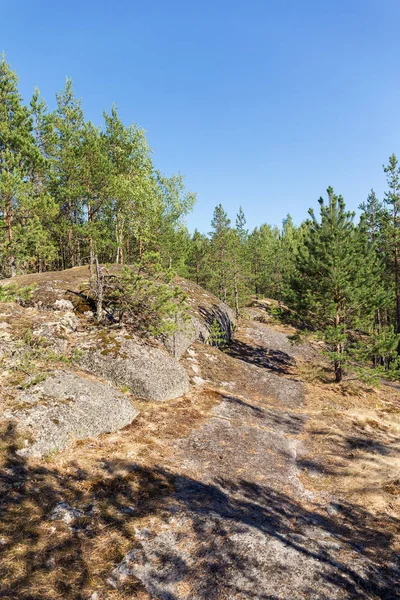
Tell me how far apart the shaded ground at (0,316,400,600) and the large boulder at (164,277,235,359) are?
15.2ft

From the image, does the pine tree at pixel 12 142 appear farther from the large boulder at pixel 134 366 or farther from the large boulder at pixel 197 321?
the large boulder at pixel 197 321

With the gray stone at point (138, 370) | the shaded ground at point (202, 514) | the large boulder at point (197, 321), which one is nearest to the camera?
the shaded ground at point (202, 514)

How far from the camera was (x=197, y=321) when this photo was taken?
Answer: 2044cm

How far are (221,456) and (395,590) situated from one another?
15.1 feet

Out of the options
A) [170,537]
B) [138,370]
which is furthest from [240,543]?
[138,370]

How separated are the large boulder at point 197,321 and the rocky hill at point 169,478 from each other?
31.1 inches

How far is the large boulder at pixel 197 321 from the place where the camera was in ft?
52.8

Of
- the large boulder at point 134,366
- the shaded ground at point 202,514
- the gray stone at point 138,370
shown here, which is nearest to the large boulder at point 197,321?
the large boulder at point 134,366

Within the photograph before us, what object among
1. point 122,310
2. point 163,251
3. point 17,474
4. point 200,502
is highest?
point 163,251

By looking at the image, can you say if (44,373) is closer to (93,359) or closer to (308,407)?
(93,359)

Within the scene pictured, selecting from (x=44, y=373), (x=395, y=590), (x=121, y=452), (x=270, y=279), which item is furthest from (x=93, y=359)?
(x=270, y=279)

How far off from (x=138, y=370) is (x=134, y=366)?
0.22 m

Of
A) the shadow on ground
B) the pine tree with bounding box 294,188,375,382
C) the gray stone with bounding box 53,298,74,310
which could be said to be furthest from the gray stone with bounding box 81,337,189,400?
the pine tree with bounding box 294,188,375,382

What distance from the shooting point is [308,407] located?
1503 centimetres
